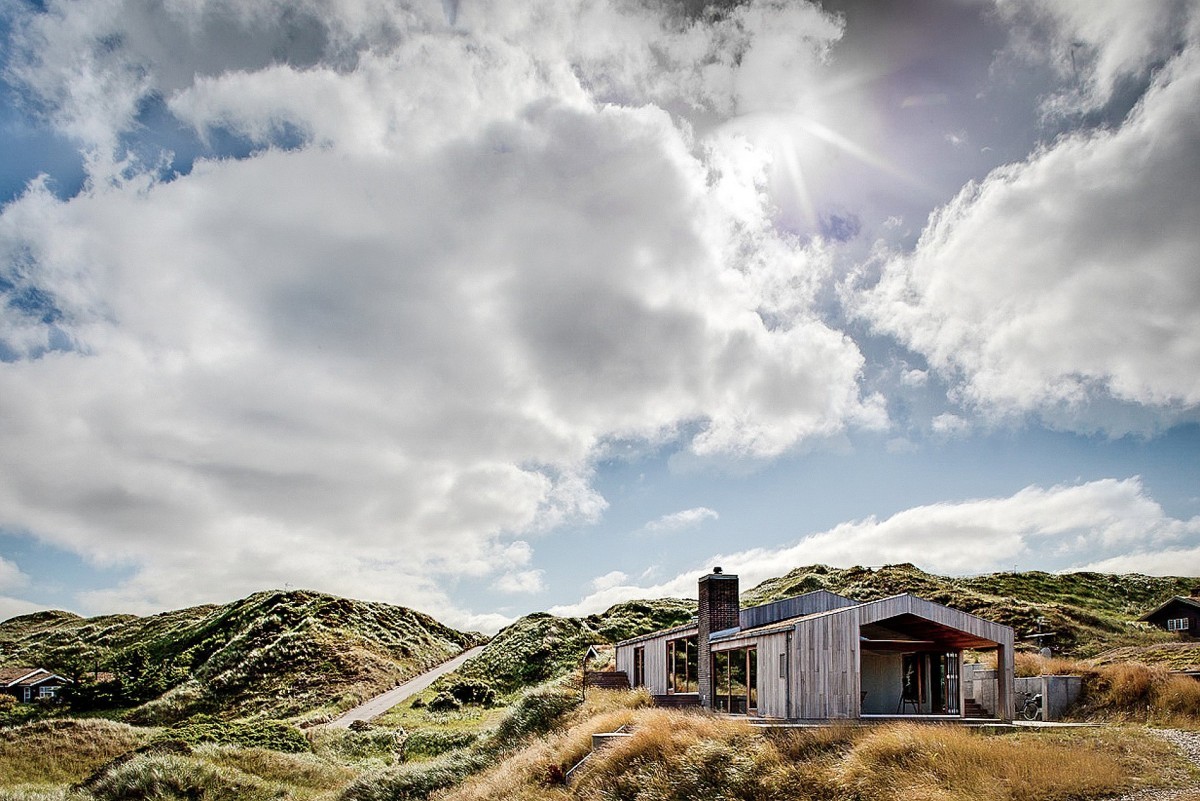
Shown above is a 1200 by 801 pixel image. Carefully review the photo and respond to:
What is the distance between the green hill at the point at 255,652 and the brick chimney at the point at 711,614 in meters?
26.7

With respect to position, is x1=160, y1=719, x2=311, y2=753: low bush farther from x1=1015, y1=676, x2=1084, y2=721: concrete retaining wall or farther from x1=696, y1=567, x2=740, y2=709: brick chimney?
x1=1015, y1=676, x2=1084, y2=721: concrete retaining wall

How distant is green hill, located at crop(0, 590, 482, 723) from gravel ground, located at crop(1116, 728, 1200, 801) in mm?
37838

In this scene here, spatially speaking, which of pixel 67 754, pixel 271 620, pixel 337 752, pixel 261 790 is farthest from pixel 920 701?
pixel 271 620

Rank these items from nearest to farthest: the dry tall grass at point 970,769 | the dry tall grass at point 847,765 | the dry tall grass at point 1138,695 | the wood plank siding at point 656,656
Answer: the dry tall grass at point 970,769, the dry tall grass at point 847,765, the dry tall grass at point 1138,695, the wood plank siding at point 656,656

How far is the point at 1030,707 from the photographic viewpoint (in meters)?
25.3

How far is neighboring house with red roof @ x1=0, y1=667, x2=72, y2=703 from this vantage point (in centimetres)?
5008

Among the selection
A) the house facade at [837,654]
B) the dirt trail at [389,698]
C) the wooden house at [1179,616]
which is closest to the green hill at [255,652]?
the dirt trail at [389,698]

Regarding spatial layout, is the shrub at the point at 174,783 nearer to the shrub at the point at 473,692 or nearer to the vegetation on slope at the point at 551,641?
the shrub at the point at 473,692

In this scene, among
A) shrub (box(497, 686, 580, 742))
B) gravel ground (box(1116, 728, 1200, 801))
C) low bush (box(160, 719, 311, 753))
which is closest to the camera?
gravel ground (box(1116, 728, 1200, 801))

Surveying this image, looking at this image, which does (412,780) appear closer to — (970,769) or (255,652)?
(970,769)

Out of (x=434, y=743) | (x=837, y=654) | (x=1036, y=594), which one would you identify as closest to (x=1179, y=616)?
(x=1036, y=594)

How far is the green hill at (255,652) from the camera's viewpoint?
49500mm

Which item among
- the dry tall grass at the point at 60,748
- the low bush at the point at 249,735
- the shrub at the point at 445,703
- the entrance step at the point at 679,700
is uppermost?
the entrance step at the point at 679,700

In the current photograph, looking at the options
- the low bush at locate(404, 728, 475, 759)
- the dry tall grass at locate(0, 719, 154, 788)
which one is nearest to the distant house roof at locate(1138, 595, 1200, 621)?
the low bush at locate(404, 728, 475, 759)
